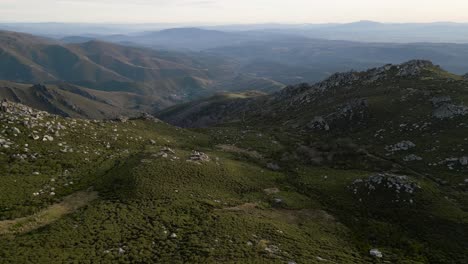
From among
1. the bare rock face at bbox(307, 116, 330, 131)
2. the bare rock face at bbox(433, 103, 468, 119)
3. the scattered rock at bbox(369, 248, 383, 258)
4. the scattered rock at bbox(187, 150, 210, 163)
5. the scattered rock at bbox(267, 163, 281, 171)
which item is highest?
the bare rock face at bbox(433, 103, 468, 119)

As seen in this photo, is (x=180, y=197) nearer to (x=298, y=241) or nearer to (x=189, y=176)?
(x=189, y=176)

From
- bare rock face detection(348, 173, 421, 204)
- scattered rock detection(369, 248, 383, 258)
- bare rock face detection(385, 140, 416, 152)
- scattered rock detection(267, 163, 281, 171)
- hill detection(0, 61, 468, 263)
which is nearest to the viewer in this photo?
hill detection(0, 61, 468, 263)

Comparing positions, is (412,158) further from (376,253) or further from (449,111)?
(376,253)

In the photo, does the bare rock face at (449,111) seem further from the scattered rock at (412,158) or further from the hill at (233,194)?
the scattered rock at (412,158)

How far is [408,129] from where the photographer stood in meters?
81.8

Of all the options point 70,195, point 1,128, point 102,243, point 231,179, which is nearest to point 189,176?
point 231,179

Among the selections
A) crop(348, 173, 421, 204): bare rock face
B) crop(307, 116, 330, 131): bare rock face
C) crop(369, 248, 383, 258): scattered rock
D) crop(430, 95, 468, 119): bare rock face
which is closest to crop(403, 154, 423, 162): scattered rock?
crop(348, 173, 421, 204): bare rock face

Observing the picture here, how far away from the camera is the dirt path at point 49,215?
37656 millimetres

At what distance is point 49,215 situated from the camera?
1623 inches

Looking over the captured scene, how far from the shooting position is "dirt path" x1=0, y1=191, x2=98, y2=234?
1483 inches

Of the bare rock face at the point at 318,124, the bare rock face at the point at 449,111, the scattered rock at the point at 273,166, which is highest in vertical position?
the bare rock face at the point at 449,111

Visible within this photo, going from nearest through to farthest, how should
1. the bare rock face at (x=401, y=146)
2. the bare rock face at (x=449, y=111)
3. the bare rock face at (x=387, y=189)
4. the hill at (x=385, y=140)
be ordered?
the hill at (x=385, y=140), the bare rock face at (x=387, y=189), the bare rock face at (x=401, y=146), the bare rock face at (x=449, y=111)

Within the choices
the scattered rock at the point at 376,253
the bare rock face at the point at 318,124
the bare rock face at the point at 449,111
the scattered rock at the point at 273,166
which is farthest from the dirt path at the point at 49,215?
the bare rock face at the point at 449,111

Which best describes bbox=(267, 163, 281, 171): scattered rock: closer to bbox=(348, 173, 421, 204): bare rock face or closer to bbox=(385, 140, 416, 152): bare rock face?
bbox=(348, 173, 421, 204): bare rock face
